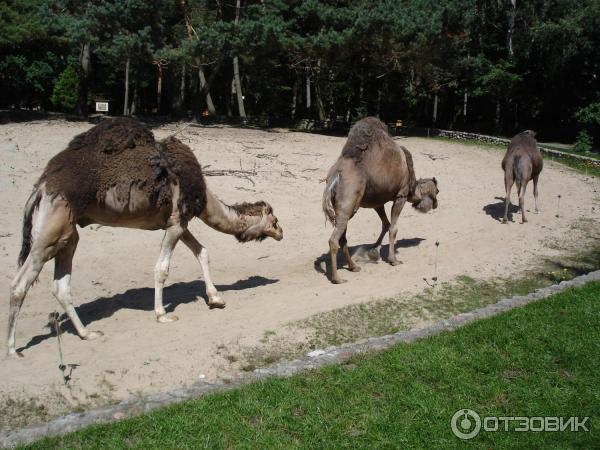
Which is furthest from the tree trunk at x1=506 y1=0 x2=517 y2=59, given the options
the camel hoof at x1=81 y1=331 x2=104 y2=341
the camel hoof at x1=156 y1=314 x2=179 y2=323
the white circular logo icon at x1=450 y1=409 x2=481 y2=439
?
the white circular logo icon at x1=450 y1=409 x2=481 y2=439

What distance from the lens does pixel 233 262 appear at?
11359 millimetres

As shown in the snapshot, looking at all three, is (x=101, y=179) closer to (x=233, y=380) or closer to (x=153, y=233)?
(x=233, y=380)

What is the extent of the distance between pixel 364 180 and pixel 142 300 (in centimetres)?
424

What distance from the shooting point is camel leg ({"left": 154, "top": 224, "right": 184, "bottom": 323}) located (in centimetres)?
791

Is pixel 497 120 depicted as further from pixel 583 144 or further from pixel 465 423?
pixel 465 423

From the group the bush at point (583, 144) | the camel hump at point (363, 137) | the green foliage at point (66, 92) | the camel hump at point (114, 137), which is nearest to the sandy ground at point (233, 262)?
the camel hump at point (363, 137)

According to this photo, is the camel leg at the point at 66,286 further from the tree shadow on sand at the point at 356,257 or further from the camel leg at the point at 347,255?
the camel leg at the point at 347,255

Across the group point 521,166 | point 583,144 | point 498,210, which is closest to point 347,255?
point 521,166

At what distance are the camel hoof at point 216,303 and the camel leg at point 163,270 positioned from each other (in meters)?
0.61

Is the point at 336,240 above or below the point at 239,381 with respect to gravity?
above

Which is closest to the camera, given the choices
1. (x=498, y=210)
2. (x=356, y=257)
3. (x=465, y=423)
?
(x=465, y=423)

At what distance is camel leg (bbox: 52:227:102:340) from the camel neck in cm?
194

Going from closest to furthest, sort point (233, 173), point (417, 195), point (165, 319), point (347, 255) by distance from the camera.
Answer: point (165, 319), point (347, 255), point (417, 195), point (233, 173)

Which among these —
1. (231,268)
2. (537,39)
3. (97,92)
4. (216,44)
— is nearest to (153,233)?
(231,268)
